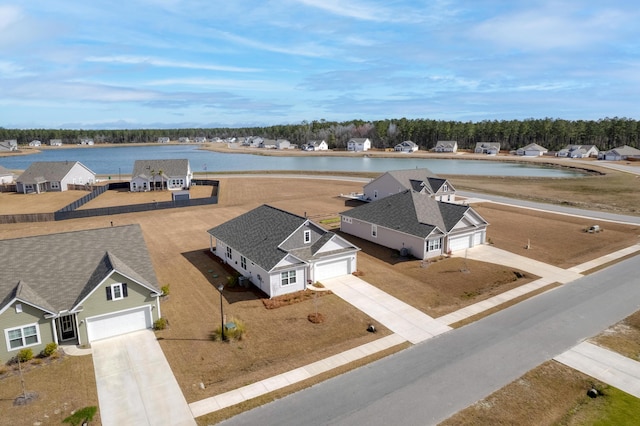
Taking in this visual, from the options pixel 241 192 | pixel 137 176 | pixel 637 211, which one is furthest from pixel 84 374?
pixel 637 211

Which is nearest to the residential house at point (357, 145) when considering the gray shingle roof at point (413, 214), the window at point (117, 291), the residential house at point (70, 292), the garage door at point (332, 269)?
the gray shingle roof at point (413, 214)

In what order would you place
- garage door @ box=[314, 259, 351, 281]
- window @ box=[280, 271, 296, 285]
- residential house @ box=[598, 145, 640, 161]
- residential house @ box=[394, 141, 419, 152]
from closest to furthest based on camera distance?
1. window @ box=[280, 271, 296, 285]
2. garage door @ box=[314, 259, 351, 281]
3. residential house @ box=[598, 145, 640, 161]
4. residential house @ box=[394, 141, 419, 152]

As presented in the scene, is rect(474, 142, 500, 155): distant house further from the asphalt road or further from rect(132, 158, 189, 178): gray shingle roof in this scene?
the asphalt road

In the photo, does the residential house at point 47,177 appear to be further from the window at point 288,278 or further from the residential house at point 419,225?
the window at point 288,278

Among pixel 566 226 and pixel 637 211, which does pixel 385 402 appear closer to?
pixel 566 226

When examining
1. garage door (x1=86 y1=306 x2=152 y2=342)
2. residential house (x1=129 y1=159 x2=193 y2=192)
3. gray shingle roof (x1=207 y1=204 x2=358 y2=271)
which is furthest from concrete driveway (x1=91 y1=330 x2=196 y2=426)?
residential house (x1=129 y1=159 x2=193 y2=192)
